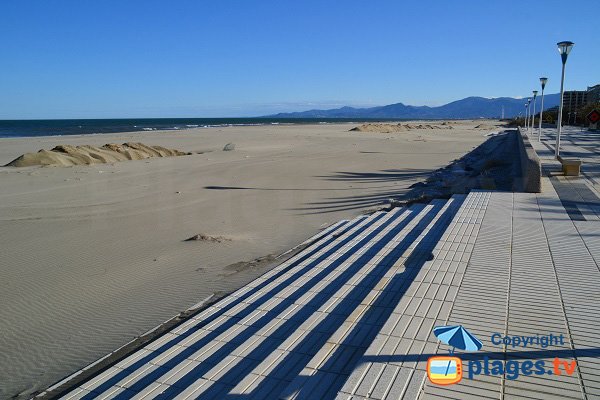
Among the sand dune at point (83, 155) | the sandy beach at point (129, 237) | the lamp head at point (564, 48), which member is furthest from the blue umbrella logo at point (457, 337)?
the sand dune at point (83, 155)

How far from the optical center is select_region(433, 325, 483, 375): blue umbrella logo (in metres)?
3.56

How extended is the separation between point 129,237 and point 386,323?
22.1 ft

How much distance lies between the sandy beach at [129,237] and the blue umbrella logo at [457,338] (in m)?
3.23

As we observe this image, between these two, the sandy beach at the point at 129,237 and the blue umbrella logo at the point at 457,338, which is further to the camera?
the sandy beach at the point at 129,237

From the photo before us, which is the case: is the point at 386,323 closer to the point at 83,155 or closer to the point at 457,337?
the point at 457,337

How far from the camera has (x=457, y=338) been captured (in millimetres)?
3674

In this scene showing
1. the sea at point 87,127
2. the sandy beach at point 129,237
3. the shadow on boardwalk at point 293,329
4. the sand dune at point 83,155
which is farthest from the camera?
the sea at point 87,127

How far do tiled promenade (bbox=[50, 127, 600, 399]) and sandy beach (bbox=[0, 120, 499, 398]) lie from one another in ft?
4.02

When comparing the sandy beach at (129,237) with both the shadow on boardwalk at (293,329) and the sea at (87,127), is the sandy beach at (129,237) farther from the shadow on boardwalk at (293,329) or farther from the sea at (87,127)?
the sea at (87,127)

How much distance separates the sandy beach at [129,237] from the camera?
17.4ft

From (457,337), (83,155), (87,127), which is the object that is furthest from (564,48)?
(87,127)

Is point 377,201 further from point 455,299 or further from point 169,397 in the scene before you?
point 169,397

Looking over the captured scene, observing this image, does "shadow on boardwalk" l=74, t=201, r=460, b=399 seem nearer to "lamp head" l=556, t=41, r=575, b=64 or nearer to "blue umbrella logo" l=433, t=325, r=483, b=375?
"blue umbrella logo" l=433, t=325, r=483, b=375

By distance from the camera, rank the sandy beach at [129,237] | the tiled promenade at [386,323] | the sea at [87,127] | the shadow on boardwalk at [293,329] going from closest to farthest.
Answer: the tiled promenade at [386,323] < the shadow on boardwalk at [293,329] < the sandy beach at [129,237] < the sea at [87,127]
